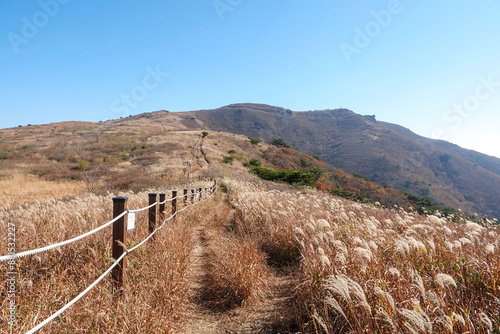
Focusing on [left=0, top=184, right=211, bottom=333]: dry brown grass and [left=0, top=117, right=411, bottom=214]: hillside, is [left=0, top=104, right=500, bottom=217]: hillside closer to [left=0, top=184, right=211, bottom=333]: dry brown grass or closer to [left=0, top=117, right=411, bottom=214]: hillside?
[left=0, top=117, right=411, bottom=214]: hillside

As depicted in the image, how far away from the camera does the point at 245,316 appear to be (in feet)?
11.9

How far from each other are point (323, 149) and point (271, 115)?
5279 centimetres

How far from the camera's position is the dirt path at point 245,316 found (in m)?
3.31

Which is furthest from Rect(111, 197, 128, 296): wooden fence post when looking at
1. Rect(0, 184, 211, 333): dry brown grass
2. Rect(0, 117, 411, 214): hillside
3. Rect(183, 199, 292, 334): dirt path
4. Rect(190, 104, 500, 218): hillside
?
Rect(190, 104, 500, 218): hillside

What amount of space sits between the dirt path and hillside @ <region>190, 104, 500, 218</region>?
69082 mm

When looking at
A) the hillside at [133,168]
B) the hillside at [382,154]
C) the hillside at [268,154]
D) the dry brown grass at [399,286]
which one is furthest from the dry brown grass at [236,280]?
the hillside at [382,154]

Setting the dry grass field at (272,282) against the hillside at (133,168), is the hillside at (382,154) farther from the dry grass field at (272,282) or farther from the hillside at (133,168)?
the dry grass field at (272,282)

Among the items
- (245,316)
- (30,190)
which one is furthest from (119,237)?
(30,190)

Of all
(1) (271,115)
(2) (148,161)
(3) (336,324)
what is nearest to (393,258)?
(3) (336,324)

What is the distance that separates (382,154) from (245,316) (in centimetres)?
8903

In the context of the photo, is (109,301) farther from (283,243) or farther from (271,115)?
(271,115)

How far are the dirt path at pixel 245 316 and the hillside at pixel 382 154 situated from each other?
69.1m

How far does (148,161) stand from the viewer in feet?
102

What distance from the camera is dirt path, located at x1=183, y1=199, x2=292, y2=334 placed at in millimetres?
3308
